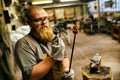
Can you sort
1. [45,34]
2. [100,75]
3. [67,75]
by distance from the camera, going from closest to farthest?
1. [67,75]
2. [45,34]
3. [100,75]

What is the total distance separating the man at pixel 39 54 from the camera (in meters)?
1.48

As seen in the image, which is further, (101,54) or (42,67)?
(101,54)

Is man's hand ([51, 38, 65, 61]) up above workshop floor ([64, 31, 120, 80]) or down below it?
above

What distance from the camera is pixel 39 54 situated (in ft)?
5.27

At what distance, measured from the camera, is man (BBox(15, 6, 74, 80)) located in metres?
1.48

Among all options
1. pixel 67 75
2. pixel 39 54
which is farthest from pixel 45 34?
pixel 67 75

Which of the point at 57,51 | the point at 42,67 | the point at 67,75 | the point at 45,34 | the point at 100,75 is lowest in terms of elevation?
the point at 100,75

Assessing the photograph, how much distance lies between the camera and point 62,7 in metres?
10.8

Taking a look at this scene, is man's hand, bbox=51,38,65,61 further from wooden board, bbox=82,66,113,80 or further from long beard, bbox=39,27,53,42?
wooden board, bbox=82,66,113,80

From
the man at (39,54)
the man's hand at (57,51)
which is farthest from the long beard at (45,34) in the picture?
the man's hand at (57,51)

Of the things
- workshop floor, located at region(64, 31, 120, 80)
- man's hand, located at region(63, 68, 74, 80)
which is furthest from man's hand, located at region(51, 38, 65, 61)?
workshop floor, located at region(64, 31, 120, 80)

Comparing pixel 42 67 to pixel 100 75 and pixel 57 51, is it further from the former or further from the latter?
pixel 100 75

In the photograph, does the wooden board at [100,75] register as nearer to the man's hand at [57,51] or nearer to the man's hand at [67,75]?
the man's hand at [67,75]

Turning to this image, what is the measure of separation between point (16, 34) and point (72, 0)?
7.43 m
